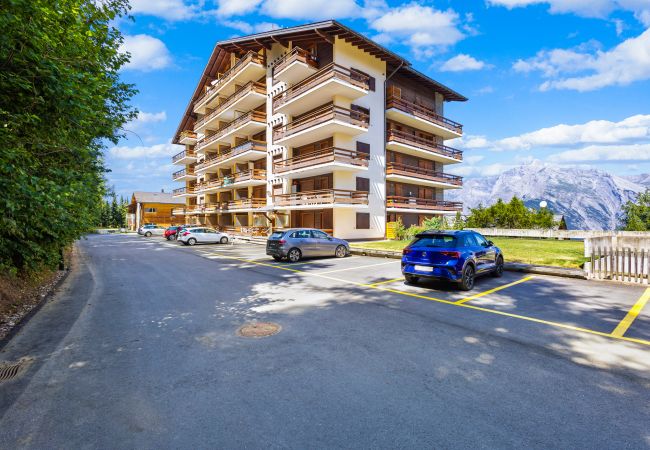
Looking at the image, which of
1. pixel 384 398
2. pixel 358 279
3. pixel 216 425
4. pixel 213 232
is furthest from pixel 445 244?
pixel 213 232

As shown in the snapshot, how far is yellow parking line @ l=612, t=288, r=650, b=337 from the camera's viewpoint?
5348 millimetres

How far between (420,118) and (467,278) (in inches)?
978

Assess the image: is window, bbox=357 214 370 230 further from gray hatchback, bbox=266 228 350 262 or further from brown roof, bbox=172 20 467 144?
brown roof, bbox=172 20 467 144

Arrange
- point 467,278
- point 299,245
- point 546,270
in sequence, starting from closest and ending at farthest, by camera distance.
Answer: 1. point 467,278
2. point 546,270
3. point 299,245

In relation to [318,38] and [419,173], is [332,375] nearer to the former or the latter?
[318,38]

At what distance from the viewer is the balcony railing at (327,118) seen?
22.9 metres

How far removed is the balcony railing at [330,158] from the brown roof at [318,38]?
27.5 feet

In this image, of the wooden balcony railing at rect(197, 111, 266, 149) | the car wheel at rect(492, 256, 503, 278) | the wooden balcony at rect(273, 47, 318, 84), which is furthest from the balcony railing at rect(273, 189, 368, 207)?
the car wheel at rect(492, 256, 503, 278)

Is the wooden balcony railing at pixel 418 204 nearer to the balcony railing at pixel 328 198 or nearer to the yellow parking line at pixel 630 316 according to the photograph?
the balcony railing at pixel 328 198

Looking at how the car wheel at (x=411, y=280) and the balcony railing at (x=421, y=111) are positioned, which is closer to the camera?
the car wheel at (x=411, y=280)

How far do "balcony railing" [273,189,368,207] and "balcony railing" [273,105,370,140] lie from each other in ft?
16.8

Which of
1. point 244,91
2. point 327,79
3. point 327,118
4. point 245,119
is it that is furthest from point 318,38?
point 245,119

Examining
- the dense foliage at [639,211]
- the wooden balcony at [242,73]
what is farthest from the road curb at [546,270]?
the dense foliage at [639,211]

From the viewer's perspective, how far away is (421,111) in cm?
3117
